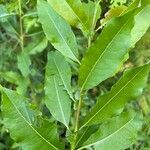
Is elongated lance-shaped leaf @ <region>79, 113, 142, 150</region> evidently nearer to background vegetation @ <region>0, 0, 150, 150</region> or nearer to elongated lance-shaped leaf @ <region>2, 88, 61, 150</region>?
elongated lance-shaped leaf @ <region>2, 88, 61, 150</region>

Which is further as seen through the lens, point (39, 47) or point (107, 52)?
point (39, 47)

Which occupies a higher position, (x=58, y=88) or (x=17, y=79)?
(x=58, y=88)

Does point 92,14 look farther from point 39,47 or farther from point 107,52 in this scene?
point 39,47

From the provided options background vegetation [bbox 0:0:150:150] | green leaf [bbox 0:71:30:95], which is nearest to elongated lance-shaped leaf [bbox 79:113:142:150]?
background vegetation [bbox 0:0:150:150]

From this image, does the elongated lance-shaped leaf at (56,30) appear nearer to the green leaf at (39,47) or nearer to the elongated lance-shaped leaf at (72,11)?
the elongated lance-shaped leaf at (72,11)

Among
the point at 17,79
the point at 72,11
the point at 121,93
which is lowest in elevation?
the point at 17,79

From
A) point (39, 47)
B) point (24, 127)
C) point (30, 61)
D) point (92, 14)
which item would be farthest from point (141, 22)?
point (39, 47)

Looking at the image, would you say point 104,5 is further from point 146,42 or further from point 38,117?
point 38,117

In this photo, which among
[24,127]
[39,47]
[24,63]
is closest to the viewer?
[24,127]
